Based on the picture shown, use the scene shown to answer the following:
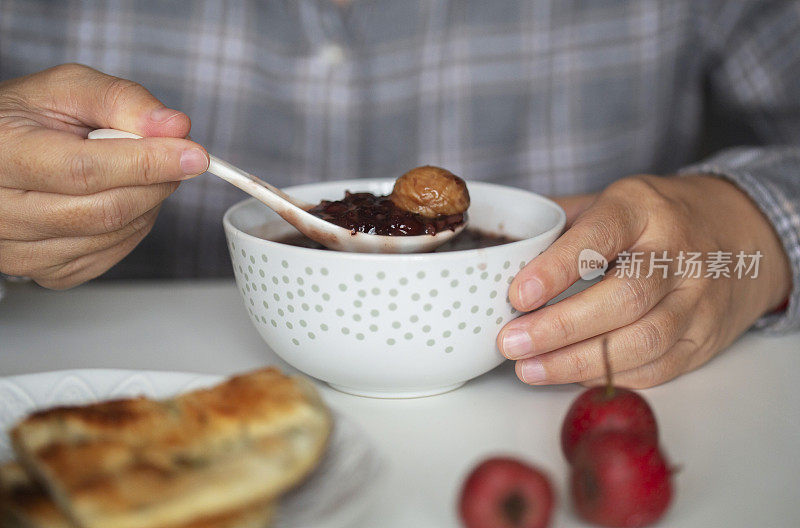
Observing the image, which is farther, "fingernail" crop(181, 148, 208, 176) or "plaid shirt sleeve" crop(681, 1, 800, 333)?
"plaid shirt sleeve" crop(681, 1, 800, 333)

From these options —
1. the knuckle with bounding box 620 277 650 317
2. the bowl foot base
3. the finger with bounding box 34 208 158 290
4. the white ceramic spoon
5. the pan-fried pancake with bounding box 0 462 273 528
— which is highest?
the white ceramic spoon

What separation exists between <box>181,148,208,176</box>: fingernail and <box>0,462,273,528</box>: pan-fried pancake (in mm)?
435

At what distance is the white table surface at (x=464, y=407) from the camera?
0.70 metres

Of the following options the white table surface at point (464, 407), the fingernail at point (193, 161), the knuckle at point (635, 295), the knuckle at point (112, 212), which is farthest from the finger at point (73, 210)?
the knuckle at point (635, 295)

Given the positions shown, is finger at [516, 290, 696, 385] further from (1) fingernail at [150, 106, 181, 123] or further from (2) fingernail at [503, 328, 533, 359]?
(1) fingernail at [150, 106, 181, 123]

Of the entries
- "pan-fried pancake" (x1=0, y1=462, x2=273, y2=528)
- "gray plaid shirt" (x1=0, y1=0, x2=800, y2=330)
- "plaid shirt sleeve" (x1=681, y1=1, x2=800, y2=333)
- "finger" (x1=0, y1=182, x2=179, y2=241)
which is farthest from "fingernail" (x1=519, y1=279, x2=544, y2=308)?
"gray plaid shirt" (x1=0, y1=0, x2=800, y2=330)

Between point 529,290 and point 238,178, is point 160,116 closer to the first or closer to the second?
point 238,178

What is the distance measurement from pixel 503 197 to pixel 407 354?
40 centimetres

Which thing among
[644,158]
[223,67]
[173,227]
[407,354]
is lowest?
[173,227]

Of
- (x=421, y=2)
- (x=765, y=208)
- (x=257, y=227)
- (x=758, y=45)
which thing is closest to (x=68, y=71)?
(x=257, y=227)

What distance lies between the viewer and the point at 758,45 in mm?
1724

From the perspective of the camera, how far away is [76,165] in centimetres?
88

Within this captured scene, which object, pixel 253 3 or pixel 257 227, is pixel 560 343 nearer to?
pixel 257 227

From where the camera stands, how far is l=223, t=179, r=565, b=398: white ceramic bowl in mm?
805
